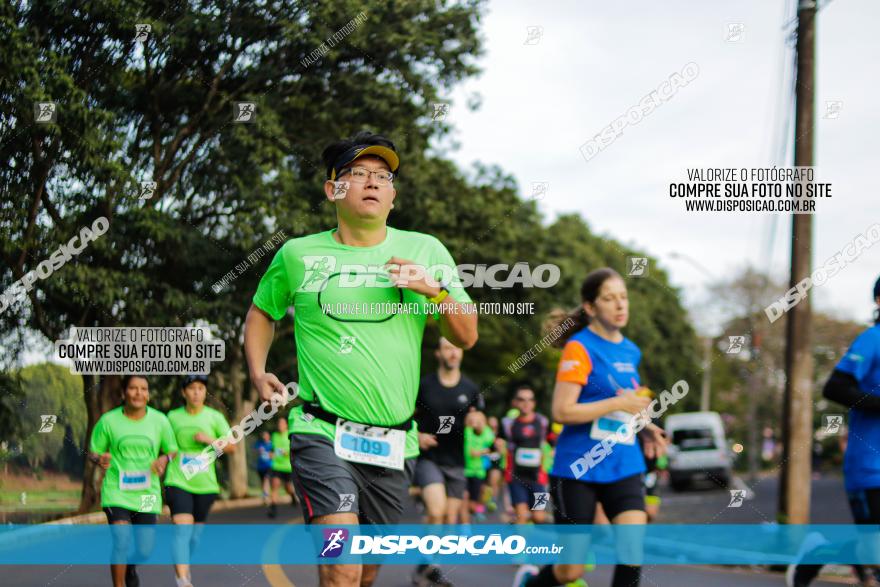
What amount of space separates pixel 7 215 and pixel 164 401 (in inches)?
141

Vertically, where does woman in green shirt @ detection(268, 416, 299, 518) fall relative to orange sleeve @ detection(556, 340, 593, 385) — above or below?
below

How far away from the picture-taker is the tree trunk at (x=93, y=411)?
669 inches

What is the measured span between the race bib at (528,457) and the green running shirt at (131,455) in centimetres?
425

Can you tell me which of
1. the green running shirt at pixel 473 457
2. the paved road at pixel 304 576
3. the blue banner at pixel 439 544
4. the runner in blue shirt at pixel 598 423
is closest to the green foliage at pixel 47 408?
the blue banner at pixel 439 544

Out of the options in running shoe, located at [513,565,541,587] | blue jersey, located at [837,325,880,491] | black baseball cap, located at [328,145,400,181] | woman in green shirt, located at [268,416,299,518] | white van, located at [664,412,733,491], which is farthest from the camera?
white van, located at [664,412,733,491]

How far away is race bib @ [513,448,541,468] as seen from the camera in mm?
11531

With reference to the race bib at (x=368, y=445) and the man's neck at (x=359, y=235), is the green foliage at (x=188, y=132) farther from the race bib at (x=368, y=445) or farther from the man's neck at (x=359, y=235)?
the race bib at (x=368, y=445)

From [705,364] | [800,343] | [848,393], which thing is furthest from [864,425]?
[705,364]

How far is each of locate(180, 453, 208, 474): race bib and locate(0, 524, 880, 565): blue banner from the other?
440mm

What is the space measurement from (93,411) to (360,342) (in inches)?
533

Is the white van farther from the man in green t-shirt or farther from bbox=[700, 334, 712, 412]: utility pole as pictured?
the man in green t-shirt

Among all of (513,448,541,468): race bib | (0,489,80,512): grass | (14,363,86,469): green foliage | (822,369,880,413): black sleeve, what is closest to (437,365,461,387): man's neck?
(513,448,541,468): race bib

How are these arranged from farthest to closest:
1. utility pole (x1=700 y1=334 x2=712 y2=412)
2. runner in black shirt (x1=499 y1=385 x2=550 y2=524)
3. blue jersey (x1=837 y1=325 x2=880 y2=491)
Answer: utility pole (x1=700 y1=334 x2=712 y2=412) → runner in black shirt (x1=499 y1=385 x2=550 y2=524) → blue jersey (x1=837 y1=325 x2=880 y2=491)

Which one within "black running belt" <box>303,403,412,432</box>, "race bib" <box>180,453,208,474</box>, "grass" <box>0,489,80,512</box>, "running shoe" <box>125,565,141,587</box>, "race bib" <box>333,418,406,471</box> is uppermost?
"black running belt" <box>303,403,412,432</box>
